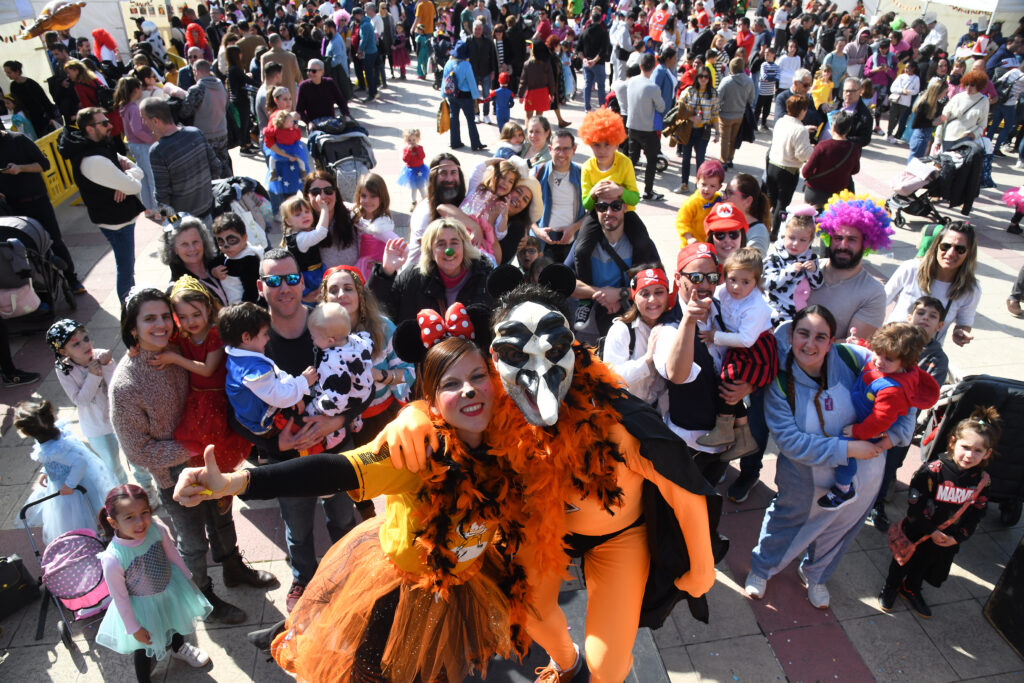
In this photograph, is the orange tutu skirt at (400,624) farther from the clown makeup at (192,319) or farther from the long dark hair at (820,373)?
the long dark hair at (820,373)

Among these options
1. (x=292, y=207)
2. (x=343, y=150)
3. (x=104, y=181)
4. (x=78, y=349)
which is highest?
(x=292, y=207)

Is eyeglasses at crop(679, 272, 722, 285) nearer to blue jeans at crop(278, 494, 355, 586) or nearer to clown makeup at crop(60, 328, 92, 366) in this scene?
blue jeans at crop(278, 494, 355, 586)

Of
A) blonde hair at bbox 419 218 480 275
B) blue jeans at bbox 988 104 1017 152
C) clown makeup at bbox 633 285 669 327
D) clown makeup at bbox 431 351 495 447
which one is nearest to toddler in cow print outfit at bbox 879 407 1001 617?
clown makeup at bbox 633 285 669 327

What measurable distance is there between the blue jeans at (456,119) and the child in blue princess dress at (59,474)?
8.28m

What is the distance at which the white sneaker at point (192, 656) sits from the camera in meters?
3.21

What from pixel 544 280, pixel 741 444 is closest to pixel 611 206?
pixel 741 444

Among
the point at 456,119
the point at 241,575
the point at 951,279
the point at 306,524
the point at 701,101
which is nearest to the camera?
the point at 306,524

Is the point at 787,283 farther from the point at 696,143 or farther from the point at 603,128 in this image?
the point at 696,143

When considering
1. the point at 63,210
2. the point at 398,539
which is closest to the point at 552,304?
the point at 398,539

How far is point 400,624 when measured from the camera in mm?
2459

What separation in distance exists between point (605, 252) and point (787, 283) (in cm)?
111

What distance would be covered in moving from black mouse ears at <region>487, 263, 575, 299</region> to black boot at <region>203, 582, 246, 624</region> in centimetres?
225

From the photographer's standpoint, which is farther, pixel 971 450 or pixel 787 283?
pixel 787 283

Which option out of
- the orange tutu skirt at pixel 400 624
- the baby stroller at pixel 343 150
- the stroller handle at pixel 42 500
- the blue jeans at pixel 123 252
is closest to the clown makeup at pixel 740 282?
the orange tutu skirt at pixel 400 624
